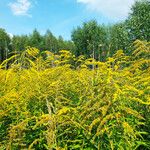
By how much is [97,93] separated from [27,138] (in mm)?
878

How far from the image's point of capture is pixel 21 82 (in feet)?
17.5

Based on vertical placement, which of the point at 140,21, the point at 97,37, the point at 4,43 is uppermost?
the point at 4,43

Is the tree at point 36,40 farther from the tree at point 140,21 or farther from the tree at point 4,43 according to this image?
the tree at point 140,21

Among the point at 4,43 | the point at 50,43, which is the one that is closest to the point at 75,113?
the point at 50,43

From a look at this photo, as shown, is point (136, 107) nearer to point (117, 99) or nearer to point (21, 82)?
point (117, 99)

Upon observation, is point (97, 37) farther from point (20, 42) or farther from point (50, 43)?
point (20, 42)

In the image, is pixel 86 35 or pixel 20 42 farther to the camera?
pixel 20 42

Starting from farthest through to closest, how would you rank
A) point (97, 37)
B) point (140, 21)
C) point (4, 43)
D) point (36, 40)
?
point (4, 43), point (36, 40), point (97, 37), point (140, 21)

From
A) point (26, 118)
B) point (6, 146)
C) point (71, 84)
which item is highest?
point (71, 84)

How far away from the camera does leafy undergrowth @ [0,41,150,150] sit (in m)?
3.99

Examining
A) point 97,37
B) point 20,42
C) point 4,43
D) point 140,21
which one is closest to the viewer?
point 140,21

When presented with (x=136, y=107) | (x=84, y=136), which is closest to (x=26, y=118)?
(x=84, y=136)

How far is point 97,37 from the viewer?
7062cm

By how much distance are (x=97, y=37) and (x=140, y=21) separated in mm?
31400
